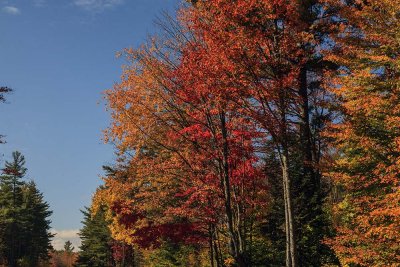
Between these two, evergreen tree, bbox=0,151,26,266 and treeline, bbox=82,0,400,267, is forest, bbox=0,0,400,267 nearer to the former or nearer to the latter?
treeline, bbox=82,0,400,267

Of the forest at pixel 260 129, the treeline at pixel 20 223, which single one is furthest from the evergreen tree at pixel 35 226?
the forest at pixel 260 129

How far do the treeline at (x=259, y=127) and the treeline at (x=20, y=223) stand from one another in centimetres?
5075

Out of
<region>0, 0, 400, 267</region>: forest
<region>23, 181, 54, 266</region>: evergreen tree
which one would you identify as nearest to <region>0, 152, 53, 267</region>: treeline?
<region>23, 181, 54, 266</region>: evergreen tree

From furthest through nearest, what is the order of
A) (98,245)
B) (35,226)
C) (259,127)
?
(35,226) < (98,245) < (259,127)

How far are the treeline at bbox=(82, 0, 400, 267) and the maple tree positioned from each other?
0.06 m

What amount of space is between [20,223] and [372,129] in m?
65.0

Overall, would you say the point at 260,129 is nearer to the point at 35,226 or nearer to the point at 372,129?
the point at 372,129

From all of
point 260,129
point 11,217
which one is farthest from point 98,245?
point 260,129

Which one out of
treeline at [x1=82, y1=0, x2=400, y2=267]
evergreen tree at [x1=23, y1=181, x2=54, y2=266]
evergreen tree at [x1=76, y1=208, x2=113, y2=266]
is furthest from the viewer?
evergreen tree at [x1=23, y1=181, x2=54, y2=266]

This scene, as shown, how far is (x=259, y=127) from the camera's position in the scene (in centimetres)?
1314

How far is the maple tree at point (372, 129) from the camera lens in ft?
45.5

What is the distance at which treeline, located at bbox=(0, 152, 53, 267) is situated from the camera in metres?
63.1

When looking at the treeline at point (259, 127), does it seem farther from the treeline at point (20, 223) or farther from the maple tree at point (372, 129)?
the treeline at point (20, 223)

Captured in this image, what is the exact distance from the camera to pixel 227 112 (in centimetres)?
1388
